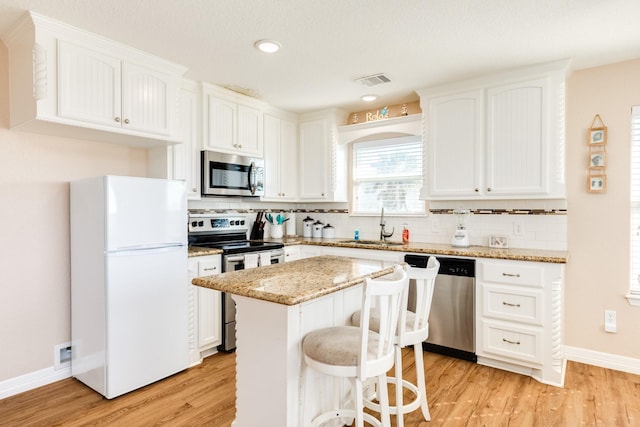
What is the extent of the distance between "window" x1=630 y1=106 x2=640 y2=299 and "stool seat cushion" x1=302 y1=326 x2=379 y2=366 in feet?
8.07

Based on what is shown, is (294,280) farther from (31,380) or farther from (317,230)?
(317,230)

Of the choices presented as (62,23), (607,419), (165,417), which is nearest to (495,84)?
(607,419)

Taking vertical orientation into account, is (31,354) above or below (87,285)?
below

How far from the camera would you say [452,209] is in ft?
12.3

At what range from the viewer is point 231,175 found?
3670 mm

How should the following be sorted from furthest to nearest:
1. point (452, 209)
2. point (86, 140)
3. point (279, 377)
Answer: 1. point (452, 209)
2. point (86, 140)
3. point (279, 377)

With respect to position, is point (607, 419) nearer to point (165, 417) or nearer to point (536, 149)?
point (536, 149)

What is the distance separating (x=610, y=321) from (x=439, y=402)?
171 centimetres

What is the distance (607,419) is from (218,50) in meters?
3.51

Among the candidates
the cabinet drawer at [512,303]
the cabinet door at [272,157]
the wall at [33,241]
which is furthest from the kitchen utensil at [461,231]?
the wall at [33,241]

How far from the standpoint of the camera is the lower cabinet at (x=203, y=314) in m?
3.02

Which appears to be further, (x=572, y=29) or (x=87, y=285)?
(x=87, y=285)

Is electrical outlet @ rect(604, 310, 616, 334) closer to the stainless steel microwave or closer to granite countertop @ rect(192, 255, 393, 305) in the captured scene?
granite countertop @ rect(192, 255, 393, 305)

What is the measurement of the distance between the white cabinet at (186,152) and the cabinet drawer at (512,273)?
8.45 ft
